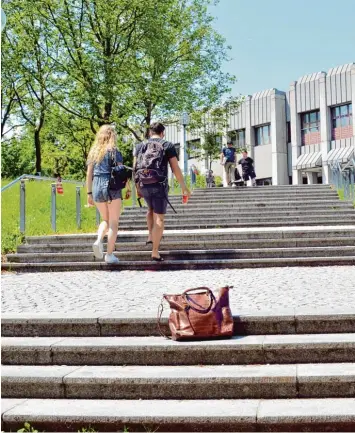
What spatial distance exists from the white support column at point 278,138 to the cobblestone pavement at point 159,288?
50.4 m

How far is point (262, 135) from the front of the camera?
62688 millimetres

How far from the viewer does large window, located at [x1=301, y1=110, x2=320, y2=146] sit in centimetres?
5766

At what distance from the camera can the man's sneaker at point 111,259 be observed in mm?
10711

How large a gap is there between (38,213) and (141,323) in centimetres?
808

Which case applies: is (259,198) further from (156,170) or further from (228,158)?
(156,170)

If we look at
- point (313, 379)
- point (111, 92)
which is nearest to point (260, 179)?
point (111, 92)

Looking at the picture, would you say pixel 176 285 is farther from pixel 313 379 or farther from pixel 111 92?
pixel 111 92

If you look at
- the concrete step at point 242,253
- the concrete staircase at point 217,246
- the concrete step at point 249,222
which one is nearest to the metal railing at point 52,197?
the concrete staircase at point 217,246

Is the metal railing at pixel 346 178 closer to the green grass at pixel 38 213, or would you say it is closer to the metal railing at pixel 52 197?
the metal railing at pixel 52 197

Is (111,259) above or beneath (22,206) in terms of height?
beneath

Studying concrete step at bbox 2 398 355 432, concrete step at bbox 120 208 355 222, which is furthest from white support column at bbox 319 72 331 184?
concrete step at bbox 2 398 355 432

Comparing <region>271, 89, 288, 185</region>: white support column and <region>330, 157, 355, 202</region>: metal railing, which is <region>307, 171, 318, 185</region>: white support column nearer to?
<region>271, 89, 288, 185</region>: white support column

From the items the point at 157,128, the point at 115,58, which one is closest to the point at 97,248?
the point at 157,128

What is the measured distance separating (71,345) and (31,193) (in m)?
7.93
